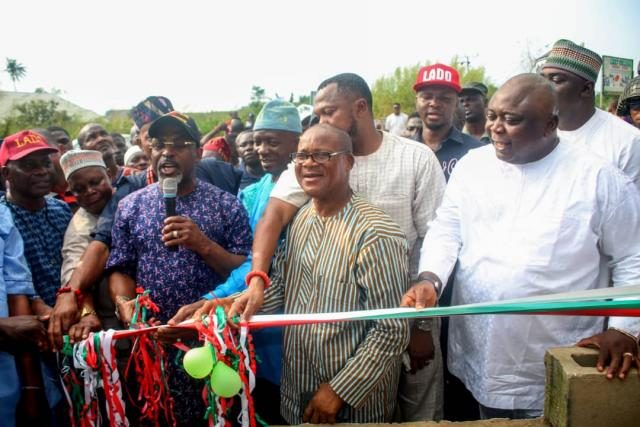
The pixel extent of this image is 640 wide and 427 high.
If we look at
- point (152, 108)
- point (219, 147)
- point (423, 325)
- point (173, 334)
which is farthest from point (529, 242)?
point (219, 147)

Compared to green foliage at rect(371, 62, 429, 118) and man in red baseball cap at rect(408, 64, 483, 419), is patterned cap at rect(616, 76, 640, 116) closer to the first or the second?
man in red baseball cap at rect(408, 64, 483, 419)

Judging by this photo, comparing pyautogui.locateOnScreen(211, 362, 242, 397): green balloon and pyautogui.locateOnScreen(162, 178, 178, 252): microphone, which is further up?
pyautogui.locateOnScreen(162, 178, 178, 252): microphone

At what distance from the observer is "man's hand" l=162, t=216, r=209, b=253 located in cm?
249

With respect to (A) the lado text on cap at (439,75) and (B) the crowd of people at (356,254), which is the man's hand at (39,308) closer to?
(B) the crowd of people at (356,254)

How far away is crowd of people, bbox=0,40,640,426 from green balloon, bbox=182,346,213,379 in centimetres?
26

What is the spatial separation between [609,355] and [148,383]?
1882mm

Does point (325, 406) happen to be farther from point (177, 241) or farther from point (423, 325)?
point (177, 241)

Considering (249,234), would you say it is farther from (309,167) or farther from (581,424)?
(581,424)

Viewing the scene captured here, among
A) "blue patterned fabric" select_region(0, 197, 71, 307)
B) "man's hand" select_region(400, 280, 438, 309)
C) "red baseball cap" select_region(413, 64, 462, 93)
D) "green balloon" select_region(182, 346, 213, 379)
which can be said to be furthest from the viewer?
"red baseball cap" select_region(413, 64, 462, 93)

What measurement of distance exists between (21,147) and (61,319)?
123cm

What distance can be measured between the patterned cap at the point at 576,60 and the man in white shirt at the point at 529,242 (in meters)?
1.11

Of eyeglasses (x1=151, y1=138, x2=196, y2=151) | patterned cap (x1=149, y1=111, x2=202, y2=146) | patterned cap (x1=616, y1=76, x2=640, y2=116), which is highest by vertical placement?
patterned cap (x1=616, y1=76, x2=640, y2=116)

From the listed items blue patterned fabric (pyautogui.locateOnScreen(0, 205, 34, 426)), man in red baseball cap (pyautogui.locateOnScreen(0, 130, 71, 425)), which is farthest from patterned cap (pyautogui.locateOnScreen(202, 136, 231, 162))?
blue patterned fabric (pyautogui.locateOnScreen(0, 205, 34, 426))

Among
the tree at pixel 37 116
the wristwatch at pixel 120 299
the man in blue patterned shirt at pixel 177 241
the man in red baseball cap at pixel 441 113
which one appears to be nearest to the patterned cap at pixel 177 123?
the man in blue patterned shirt at pixel 177 241
